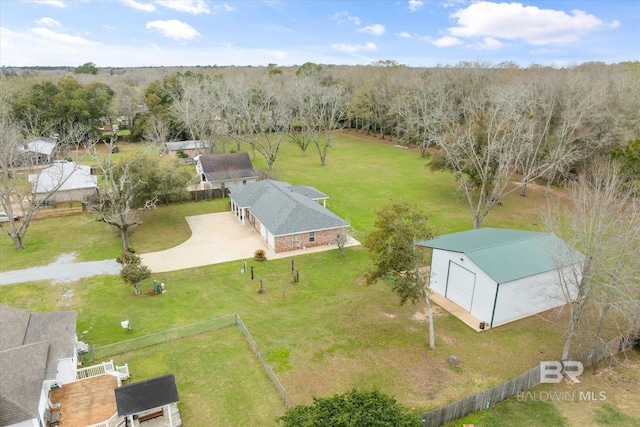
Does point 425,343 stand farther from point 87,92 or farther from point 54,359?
point 87,92

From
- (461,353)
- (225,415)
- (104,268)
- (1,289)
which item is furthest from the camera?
(104,268)

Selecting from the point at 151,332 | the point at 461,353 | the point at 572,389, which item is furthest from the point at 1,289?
the point at 572,389

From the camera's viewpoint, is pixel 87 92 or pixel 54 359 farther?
pixel 87 92

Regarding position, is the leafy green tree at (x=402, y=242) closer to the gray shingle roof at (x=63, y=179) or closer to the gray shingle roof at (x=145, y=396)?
the gray shingle roof at (x=145, y=396)

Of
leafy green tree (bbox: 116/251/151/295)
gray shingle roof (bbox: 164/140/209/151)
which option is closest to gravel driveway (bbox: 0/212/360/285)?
leafy green tree (bbox: 116/251/151/295)

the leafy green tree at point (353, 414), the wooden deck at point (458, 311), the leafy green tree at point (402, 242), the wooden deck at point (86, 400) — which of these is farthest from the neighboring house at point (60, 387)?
the wooden deck at point (458, 311)

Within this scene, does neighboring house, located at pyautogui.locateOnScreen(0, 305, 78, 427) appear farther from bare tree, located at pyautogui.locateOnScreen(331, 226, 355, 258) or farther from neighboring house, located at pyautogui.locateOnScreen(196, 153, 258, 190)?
neighboring house, located at pyautogui.locateOnScreen(196, 153, 258, 190)
